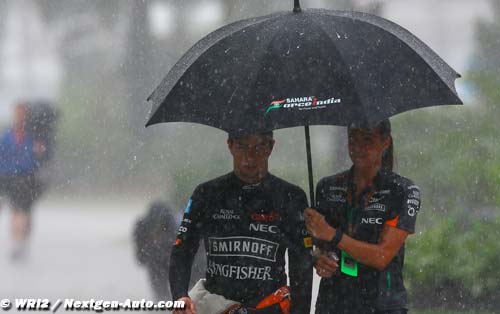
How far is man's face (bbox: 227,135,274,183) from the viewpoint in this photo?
13.7ft

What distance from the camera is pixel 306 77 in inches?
153

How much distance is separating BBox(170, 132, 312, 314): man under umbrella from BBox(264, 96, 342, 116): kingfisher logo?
1.03 ft

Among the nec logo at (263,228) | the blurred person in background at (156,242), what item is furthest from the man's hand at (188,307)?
the blurred person in background at (156,242)

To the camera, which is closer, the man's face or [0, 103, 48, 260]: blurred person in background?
the man's face

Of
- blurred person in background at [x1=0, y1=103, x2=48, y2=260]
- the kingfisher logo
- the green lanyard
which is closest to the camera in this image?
the kingfisher logo

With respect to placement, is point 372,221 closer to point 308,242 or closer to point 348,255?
point 348,255

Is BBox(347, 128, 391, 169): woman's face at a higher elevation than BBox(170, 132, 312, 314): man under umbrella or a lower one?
higher

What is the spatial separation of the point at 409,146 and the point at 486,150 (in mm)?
571

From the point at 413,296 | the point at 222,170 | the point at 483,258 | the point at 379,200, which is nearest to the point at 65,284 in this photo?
the point at 222,170

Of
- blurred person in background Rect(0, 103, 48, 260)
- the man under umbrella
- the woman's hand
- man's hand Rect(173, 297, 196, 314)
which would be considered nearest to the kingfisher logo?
the man under umbrella

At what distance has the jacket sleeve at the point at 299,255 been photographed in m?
4.16

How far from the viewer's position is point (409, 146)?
7.50 metres

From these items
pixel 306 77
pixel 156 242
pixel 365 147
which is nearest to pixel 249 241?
pixel 365 147

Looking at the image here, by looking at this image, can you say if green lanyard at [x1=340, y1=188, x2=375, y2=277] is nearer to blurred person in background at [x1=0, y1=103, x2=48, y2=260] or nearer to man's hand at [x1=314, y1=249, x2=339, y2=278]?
man's hand at [x1=314, y1=249, x2=339, y2=278]
